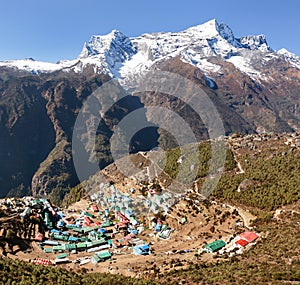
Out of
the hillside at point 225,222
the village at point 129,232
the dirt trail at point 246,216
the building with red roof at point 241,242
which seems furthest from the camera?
the dirt trail at point 246,216

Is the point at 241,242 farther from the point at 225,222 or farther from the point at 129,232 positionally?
the point at 129,232

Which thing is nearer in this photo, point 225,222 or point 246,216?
point 225,222

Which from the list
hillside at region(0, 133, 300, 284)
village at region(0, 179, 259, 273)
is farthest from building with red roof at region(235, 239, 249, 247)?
hillside at region(0, 133, 300, 284)

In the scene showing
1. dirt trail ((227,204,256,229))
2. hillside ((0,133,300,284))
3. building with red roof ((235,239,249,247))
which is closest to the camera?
hillside ((0,133,300,284))

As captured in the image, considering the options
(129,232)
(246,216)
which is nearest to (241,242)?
(246,216)

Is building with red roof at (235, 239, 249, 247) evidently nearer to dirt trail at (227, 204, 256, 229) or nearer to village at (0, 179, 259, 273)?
village at (0, 179, 259, 273)

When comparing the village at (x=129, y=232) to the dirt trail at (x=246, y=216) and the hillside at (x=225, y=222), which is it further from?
the dirt trail at (x=246, y=216)

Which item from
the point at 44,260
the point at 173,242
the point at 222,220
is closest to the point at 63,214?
the point at 44,260

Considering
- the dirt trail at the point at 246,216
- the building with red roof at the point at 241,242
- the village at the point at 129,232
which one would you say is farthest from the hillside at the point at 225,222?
the building with red roof at the point at 241,242

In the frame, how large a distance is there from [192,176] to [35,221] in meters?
39.1

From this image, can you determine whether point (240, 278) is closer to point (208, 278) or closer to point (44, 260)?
point (208, 278)

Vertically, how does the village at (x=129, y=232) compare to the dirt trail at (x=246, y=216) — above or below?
below

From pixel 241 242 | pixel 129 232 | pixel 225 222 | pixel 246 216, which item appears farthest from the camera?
pixel 129 232

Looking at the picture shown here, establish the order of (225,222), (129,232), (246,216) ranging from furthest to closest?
(129,232)
(246,216)
(225,222)
